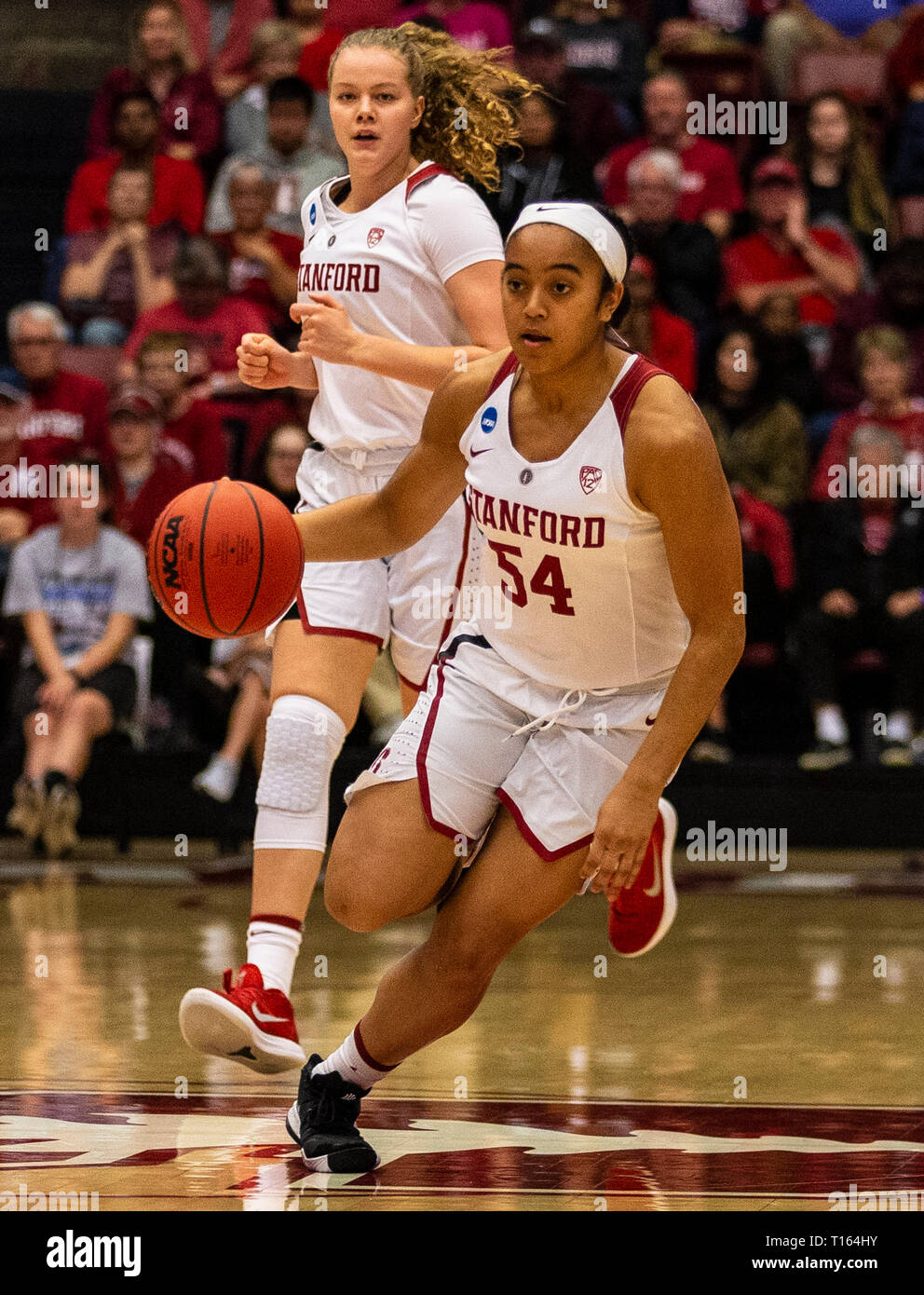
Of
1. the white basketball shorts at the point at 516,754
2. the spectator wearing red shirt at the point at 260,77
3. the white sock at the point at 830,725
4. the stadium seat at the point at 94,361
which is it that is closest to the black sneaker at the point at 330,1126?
the white basketball shorts at the point at 516,754

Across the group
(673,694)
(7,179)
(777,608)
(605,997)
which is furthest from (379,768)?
(7,179)

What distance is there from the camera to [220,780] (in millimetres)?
7176

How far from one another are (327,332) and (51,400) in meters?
4.72

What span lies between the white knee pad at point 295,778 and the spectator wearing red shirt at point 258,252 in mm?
4815

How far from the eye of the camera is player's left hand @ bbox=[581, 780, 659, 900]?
3102 millimetres

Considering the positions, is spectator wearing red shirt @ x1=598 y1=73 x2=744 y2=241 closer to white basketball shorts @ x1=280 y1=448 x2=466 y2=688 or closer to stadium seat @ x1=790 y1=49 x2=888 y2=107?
stadium seat @ x1=790 y1=49 x2=888 y2=107

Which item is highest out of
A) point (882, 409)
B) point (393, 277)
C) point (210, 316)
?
point (210, 316)

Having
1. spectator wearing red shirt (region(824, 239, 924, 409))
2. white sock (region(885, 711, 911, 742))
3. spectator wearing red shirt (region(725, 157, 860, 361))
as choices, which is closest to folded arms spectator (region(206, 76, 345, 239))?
spectator wearing red shirt (region(725, 157, 860, 361))

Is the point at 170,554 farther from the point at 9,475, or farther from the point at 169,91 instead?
the point at 169,91

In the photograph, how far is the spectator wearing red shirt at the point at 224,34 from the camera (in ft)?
32.6

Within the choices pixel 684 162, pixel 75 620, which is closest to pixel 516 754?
pixel 75 620

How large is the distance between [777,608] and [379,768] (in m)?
4.27

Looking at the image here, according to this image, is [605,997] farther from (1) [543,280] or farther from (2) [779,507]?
(2) [779,507]

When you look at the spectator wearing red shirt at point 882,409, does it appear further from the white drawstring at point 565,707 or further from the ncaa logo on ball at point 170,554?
the ncaa logo on ball at point 170,554
